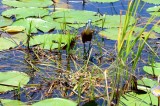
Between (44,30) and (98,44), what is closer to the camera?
(98,44)

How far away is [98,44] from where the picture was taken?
1.95m

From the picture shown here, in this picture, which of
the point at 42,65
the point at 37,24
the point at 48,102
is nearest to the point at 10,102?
the point at 48,102

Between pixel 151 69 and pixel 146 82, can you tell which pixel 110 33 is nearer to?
pixel 151 69

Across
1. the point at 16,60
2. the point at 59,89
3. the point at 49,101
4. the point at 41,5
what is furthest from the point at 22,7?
the point at 49,101

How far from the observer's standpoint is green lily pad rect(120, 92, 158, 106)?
1467 mm

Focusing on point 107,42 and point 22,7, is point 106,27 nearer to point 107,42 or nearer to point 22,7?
point 107,42

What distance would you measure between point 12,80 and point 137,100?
0.53 metres

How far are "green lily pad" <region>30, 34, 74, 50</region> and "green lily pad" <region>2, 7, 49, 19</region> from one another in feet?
1.17

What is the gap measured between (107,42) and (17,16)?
63cm

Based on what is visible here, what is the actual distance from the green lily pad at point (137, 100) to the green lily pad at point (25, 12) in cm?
107

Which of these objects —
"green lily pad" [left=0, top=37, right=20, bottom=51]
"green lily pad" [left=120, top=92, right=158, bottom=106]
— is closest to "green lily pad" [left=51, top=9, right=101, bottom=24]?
"green lily pad" [left=0, top=37, right=20, bottom=51]

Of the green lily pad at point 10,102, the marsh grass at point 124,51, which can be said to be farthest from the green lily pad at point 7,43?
the marsh grass at point 124,51

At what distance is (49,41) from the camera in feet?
6.67

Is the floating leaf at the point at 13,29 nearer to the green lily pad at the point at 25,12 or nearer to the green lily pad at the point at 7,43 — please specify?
the green lily pad at the point at 7,43
